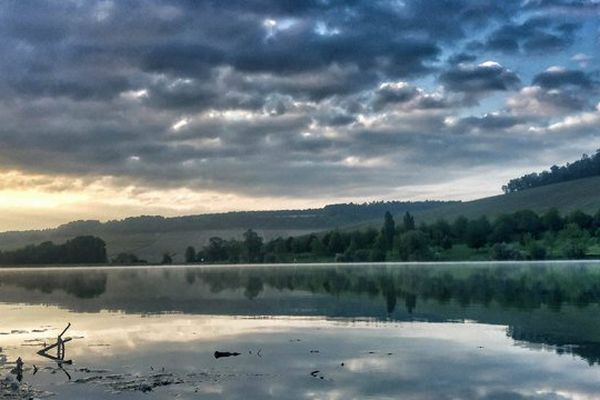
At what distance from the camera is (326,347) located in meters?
53.0

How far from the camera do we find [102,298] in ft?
388

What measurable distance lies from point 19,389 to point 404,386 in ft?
64.7

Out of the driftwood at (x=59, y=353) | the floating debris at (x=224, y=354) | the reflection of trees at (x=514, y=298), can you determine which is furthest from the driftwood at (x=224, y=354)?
the reflection of trees at (x=514, y=298)

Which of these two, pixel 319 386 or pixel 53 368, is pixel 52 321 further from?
pixel 319 386

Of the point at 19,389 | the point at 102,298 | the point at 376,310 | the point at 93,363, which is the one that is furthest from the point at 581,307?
the point at 102,298

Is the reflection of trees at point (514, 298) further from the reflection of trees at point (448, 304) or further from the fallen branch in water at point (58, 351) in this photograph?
the fallen branch in water at point (58, 351)

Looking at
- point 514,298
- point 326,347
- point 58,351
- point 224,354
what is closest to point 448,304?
point 514,298

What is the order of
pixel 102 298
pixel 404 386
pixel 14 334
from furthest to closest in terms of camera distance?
1. pixel 102 298
2. pixel 14 334
3. pixel 404 386

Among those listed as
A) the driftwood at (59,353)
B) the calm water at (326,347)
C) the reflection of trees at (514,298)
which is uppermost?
the driftwood at (59,353)

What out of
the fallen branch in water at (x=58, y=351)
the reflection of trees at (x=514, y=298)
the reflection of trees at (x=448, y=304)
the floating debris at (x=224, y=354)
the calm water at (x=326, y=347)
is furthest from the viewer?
the reflection of trees at (x=448, y=304)

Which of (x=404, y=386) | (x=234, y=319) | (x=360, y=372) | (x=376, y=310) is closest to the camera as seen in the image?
(x=404, y=386)

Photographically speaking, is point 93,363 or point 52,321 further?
point 52,321

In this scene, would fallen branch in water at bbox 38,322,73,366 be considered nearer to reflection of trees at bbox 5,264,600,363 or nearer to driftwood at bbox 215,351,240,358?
driftwood at bbox 215,351,240,358

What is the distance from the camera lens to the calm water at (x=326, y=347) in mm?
38625
